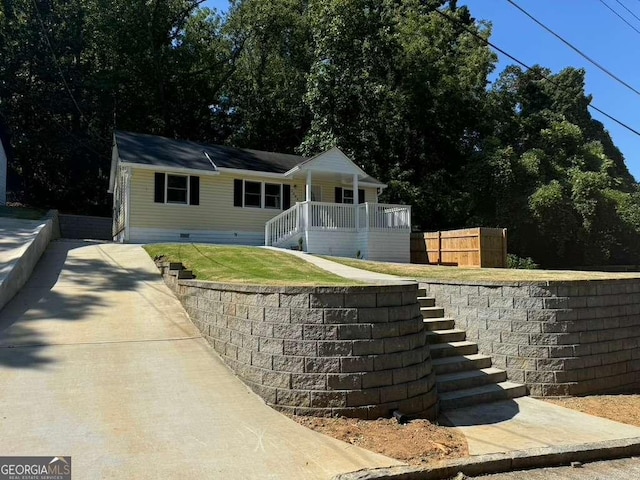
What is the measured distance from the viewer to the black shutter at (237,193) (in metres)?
19.0

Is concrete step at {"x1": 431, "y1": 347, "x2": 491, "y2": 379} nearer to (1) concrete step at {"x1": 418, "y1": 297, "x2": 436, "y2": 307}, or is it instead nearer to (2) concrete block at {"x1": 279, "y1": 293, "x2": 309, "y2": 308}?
(1) concrete step at {"x1": 418, "y1": 297, "x2": 436, "y2": 307}

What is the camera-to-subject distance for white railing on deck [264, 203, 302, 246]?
17141 millimetres

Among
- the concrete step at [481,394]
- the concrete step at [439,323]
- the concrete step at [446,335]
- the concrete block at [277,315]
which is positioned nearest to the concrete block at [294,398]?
the concrete block at [277,315]

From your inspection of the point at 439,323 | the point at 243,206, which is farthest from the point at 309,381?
the point at 243,206

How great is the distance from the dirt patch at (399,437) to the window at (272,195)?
15670mm

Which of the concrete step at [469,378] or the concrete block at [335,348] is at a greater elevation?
the concrete block at [335,348]

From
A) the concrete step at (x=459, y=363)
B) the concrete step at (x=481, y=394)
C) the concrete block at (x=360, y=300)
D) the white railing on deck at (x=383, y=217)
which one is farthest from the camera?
the white railing on deck at (x=383, y=217)

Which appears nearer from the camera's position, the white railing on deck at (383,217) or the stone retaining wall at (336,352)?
the stone retaining wall at (336,352)

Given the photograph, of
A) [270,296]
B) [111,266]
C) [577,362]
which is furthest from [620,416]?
[111,266]

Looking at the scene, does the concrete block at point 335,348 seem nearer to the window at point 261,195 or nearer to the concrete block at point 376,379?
the concrete block at point 376,379

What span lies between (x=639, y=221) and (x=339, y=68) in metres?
17.0

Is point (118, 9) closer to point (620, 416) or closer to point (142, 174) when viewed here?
point (142, 174)

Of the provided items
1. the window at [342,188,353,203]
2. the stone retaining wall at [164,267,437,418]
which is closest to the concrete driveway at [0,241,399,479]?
the stone retaining wall at [164,267,437,418]

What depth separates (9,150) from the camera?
1154 inches
